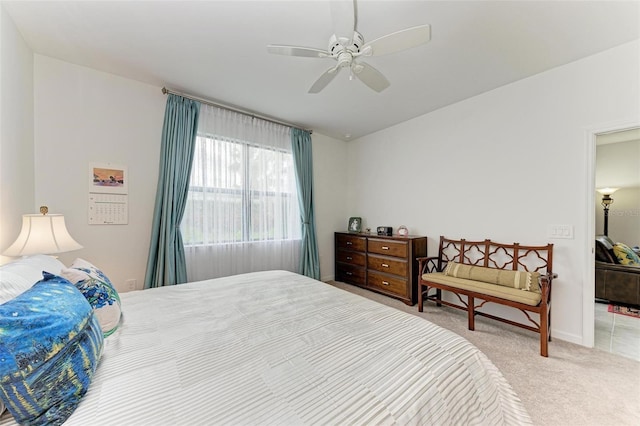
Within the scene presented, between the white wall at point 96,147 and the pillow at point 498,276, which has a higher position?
the white wall at point 96,147

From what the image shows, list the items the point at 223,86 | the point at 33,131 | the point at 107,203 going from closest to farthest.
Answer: the point at 33,131 < the point at 107,203 < the point at 223,86

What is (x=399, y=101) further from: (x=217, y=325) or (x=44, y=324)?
(x=44, y=324)

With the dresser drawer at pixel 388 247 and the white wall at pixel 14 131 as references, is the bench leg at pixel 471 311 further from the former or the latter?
the white wall at pixel 14 131

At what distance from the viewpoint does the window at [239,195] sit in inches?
122

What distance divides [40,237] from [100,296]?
102cm

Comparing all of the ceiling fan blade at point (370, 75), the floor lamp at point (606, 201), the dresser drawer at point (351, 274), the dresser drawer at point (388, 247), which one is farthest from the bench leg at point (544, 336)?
the floor lamp at point (606, 201)

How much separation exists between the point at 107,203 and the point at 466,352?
3.36m

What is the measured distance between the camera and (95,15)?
1.80 metres

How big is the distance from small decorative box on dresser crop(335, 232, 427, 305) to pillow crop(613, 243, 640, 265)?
2634mm

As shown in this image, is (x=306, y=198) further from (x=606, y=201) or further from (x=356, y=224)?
(x=606, y=201)

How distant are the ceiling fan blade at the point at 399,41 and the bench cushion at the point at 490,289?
2.31 meters

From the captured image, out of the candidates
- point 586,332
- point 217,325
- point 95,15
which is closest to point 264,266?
point 217,325

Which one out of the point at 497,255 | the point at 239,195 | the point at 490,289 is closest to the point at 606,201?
the point at 497,255

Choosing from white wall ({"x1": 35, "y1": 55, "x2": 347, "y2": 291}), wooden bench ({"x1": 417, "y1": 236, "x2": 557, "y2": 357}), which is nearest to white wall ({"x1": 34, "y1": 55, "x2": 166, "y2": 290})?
white wall ({"x1": 35, "y1": 55, "x2": 347, "y2": 291})
